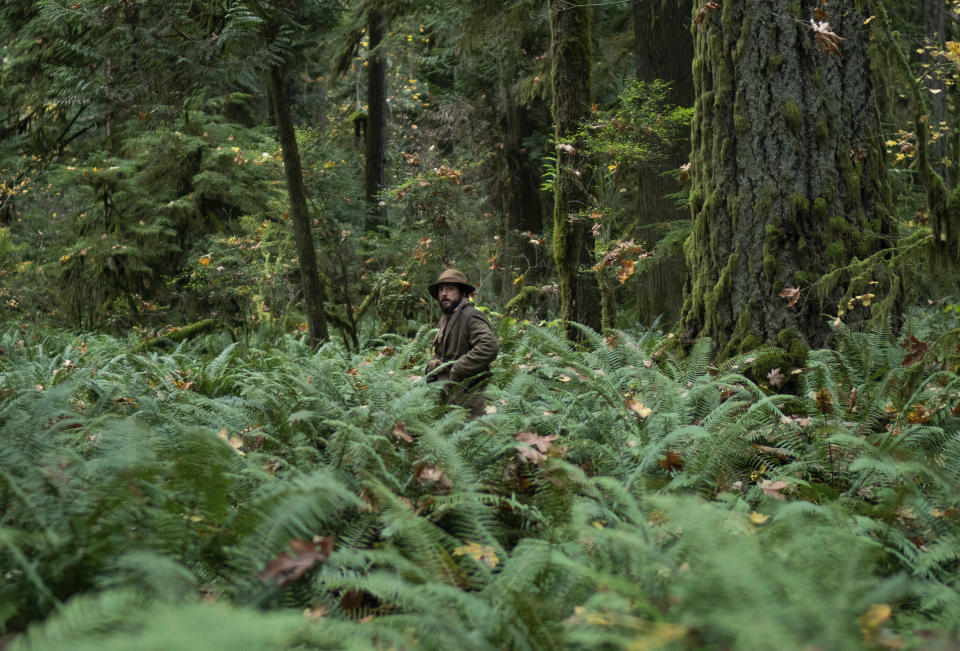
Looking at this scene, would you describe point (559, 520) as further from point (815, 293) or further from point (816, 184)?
point (816, 184)

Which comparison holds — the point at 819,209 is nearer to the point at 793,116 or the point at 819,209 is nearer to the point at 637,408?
the point at 793,116

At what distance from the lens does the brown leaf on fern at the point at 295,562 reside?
2.32m

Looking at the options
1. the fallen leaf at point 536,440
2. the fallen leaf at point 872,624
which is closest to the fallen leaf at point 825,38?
the fallen leaf at point 536,440

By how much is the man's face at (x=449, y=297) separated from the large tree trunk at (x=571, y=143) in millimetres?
1985

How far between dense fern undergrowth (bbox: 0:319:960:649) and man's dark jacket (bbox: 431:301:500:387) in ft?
1.88

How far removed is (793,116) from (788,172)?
1.34 ft

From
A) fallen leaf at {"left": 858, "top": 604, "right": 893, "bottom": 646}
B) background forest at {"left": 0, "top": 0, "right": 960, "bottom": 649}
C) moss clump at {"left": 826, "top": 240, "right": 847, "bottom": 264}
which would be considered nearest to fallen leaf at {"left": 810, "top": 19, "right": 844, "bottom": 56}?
background forest at {"left": 0, "top": 0, "right": 960, "bottom": 649}

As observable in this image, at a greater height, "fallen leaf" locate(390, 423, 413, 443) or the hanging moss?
the hanging moss

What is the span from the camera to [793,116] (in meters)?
5.28

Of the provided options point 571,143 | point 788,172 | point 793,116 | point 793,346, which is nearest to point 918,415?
point 793,346

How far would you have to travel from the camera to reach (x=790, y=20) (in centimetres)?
531

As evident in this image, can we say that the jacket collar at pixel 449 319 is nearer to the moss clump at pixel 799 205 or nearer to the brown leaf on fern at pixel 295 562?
the moss clump at pixel 799 205

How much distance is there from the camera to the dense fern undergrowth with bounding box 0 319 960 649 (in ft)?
6.05

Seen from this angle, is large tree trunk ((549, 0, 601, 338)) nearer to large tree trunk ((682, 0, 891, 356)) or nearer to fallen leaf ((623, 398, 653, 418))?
large tree trunk ((682, 0, 891, 356))
